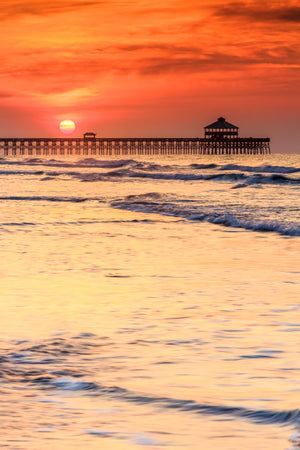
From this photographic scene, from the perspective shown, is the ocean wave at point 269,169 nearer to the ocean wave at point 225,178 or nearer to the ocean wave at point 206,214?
the ocean wave at point 225,178

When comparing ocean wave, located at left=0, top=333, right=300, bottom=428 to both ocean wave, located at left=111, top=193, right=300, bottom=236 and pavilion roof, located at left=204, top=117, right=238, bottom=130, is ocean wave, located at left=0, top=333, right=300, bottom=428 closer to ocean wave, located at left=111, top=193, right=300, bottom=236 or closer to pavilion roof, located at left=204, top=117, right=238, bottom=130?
ocean wave, located at left=111, top=193, right=300, bottom=236

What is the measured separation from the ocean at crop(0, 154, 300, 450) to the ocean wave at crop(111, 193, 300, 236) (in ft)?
6.30

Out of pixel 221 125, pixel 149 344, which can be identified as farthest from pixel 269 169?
pixel 221 125

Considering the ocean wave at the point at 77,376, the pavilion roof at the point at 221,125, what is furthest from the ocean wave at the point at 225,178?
the pavilion roof at the point at 221,125

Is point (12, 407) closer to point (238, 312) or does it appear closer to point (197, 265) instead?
point (238, 312)

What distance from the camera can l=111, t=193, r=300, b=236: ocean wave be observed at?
12766mm

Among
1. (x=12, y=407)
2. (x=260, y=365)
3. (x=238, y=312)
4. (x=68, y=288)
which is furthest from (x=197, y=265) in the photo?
(x=12, y=407)

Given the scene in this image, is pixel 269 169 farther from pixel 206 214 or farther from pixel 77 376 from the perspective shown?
pixel 77 376

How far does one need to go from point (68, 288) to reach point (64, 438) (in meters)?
3.75

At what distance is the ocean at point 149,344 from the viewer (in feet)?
11.1

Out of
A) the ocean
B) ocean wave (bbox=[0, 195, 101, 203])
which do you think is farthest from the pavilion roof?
the ocean

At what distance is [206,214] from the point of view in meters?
15.7

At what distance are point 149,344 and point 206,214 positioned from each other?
11.0m

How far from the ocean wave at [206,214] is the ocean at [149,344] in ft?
6.30
